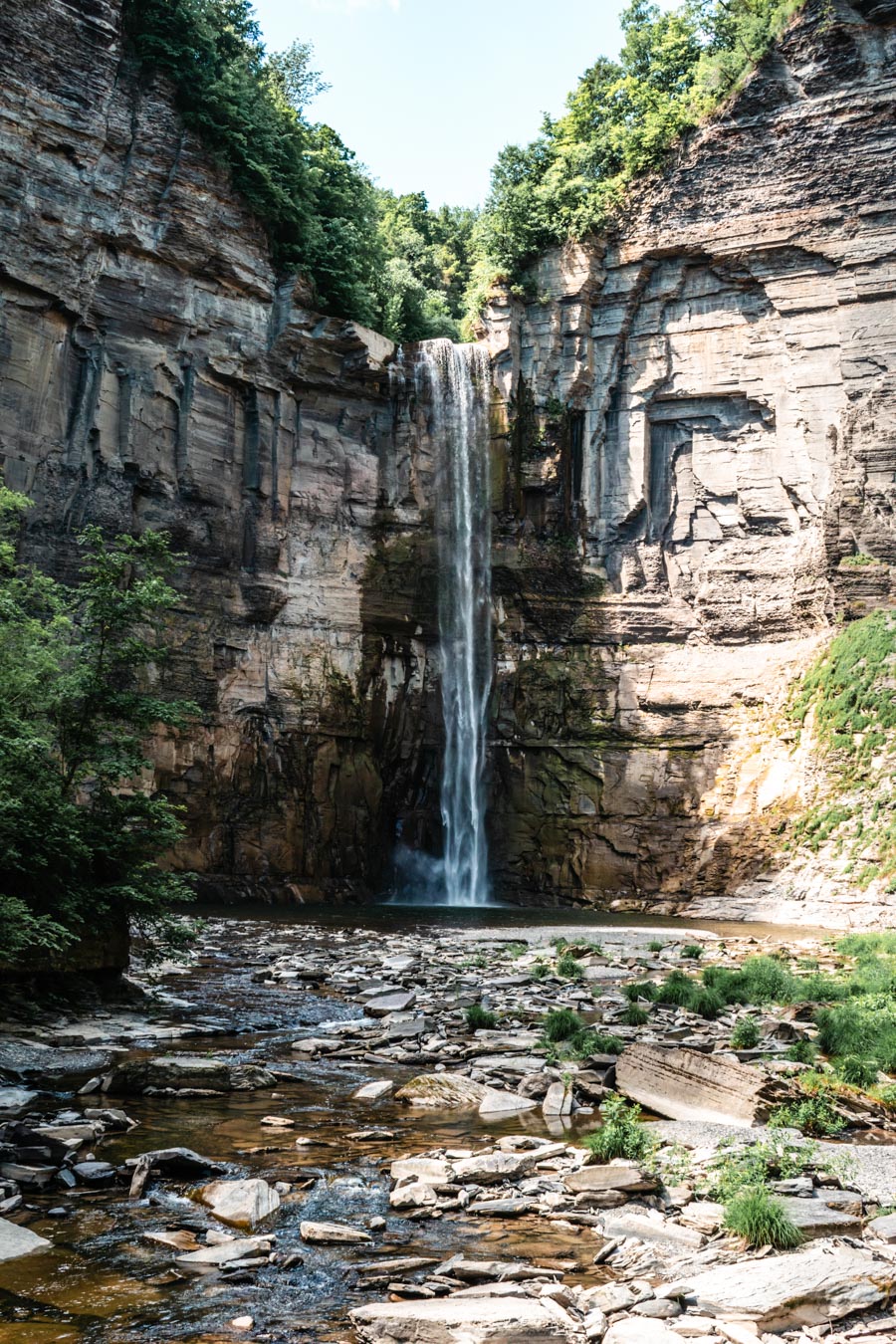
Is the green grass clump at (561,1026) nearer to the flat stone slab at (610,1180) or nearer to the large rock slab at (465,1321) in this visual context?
the flat stone slab at (610,1180)

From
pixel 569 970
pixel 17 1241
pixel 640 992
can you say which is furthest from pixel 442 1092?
pixel 569 970

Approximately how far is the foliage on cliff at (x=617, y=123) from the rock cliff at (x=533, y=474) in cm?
98

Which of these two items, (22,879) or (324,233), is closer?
(22,879)

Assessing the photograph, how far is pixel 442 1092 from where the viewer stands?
893 centimetres

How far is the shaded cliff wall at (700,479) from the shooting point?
34.8m

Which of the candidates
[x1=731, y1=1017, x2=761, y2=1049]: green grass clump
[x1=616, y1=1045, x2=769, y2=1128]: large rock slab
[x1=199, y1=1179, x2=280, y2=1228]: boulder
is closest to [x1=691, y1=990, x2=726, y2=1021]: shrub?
[x1=731, y1=1017, x2=761, y2=1049]: green grass clump

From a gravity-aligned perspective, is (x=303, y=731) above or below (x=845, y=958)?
above

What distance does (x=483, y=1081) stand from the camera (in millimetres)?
9336

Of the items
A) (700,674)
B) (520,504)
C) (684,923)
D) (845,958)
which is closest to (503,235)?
(520,504)

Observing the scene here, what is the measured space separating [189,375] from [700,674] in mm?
19004

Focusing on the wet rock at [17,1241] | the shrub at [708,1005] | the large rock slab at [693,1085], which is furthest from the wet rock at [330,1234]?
the shrub at [708,1005]

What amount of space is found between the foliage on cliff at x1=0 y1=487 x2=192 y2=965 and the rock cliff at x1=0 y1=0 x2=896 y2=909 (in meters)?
17.2

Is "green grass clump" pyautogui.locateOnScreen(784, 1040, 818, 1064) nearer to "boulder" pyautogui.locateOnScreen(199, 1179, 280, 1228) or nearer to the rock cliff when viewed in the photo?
"boulder" pyautogui.locateOnScreen(199, 1179, 280, 1228)

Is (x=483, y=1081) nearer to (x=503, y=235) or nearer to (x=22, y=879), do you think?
(x=22, y=879)
